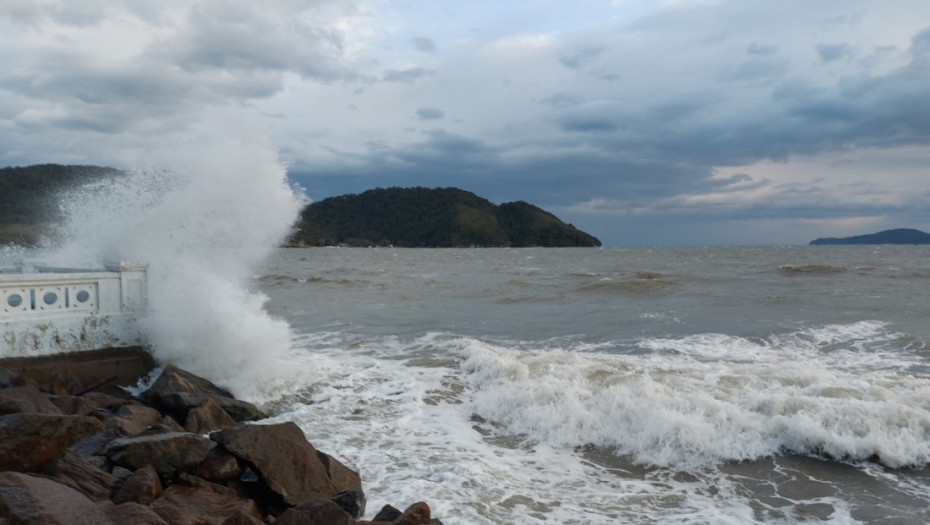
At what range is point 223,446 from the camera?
5.48 metres

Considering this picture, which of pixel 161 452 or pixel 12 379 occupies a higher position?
pixel 12 379

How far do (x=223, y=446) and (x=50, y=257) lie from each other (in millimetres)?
8468

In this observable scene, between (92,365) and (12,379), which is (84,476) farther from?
(92,365)

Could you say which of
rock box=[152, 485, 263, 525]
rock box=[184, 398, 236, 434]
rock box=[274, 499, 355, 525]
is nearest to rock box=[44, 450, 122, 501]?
rock box=[152, 485, 263, 525]

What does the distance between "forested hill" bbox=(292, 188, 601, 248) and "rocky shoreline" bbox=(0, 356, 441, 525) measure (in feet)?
394

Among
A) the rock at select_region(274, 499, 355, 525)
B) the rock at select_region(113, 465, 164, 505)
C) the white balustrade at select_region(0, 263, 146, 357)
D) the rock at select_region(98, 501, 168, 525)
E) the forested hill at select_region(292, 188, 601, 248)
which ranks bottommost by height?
the rock at select_region(274, 499, 355, 525)

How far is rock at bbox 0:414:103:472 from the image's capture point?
4.40 metres

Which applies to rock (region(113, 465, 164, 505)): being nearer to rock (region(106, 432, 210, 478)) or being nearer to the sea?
rock (region(106, 432, 210, 478))

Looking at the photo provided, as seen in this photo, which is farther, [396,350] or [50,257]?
[396,350]

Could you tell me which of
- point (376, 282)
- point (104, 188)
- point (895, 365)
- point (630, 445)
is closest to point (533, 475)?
point (630, 445)

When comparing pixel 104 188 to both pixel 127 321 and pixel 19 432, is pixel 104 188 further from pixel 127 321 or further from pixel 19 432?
pixel 19 432

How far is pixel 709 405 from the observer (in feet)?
27.1

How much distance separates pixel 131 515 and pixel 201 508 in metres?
0.81

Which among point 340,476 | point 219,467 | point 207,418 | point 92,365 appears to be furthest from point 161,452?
point 92,365
